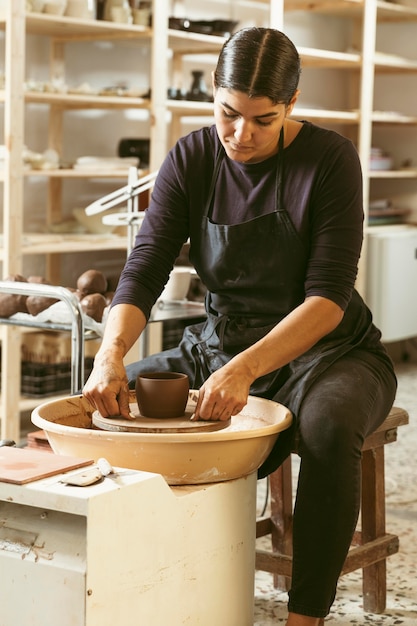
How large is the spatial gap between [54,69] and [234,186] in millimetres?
2450

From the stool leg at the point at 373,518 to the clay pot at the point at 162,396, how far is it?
60cm

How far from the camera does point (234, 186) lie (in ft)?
6.77

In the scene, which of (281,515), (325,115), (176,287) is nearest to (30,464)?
(281,515)

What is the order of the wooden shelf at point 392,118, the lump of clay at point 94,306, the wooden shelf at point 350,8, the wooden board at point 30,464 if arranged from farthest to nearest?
the wooden shelf at point 392,118 → the wooden shelf at point 350,8 → the lump of clay at point 94,306 → the wooden board at point 30,464

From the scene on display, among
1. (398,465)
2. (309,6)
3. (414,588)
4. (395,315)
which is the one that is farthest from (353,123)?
(414,588)

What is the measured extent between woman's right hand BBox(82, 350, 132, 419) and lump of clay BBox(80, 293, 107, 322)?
→ 86cm

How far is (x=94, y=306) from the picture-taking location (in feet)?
8.84

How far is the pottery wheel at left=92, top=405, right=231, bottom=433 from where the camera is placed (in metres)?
1.67

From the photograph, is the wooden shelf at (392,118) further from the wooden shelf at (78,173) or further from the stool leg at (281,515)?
the stool leg at (281,515)

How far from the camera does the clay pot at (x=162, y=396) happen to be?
5.76 feet

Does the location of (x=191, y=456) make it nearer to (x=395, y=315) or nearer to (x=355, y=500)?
(x=355, y=500)

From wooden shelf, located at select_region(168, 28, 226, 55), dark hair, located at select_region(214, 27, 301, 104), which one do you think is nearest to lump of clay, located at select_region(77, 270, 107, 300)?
dark hair, located at select_region(214, 27, 301, 104)

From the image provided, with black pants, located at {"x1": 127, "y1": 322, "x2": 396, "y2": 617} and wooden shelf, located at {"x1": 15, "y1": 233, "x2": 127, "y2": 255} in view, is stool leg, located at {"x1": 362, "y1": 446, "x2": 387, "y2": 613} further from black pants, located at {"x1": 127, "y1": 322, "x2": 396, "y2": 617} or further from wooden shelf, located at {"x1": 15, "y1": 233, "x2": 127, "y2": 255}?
wooden shelf, located at {"x1": 15, "y1": 233, "x2": 127, "y2": 255}

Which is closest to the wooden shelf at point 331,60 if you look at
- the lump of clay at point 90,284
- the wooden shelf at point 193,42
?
the wooden shelf at point 193,42
